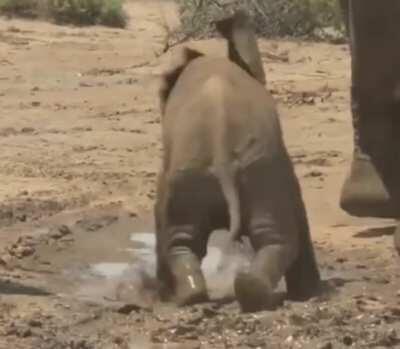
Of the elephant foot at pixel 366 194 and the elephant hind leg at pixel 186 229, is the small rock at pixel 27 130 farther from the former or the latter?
the elephant hind leg at pixel 186 229

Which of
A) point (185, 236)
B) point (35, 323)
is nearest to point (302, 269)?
point (185, 236)

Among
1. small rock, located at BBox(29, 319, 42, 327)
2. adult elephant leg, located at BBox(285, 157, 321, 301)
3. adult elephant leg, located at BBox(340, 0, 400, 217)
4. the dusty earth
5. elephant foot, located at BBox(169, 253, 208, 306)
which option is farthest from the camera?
adult elephant leg, located at BBox(340, 0, 400, 217)

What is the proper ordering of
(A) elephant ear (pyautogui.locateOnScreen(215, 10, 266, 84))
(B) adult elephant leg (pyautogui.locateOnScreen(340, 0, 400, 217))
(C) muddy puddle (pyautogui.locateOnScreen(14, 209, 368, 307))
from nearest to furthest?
(A) elephant ear (pyautogui.locateOnScreen(215, 10, 266, 84)), (C) muddy puddle (pyautogui.locateOnScreen(14, 209, 368, 307)), (B) adult elephant leg (pyautogui.locateOnScreen(340, 0, 400, 217))

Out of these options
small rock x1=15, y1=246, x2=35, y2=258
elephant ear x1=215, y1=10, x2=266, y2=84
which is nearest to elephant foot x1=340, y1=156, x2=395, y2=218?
elephant ear x1=215, y1=10, x2=266, y2=84

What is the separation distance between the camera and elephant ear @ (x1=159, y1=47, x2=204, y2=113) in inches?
296

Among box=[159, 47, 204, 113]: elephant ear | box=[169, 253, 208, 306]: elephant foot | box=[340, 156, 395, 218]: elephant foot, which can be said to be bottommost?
box=[340, 156, 395, 218]: elephant foot

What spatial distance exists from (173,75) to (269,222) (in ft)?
3.16

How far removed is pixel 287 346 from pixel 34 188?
4592mm

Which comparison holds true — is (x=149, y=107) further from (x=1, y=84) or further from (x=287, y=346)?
(x=287, y=346)

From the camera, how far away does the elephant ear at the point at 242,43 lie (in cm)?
745

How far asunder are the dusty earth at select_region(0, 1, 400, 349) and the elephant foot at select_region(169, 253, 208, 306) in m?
0.05

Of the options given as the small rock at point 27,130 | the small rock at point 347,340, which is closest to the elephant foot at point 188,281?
the small rock at point 347,340

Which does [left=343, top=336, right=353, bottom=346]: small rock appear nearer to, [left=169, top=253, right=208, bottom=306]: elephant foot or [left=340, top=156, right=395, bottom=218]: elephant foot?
[left=169, top=253, right=208, bottom=306]: elephant foot

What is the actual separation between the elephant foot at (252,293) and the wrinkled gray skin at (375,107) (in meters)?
1.99
